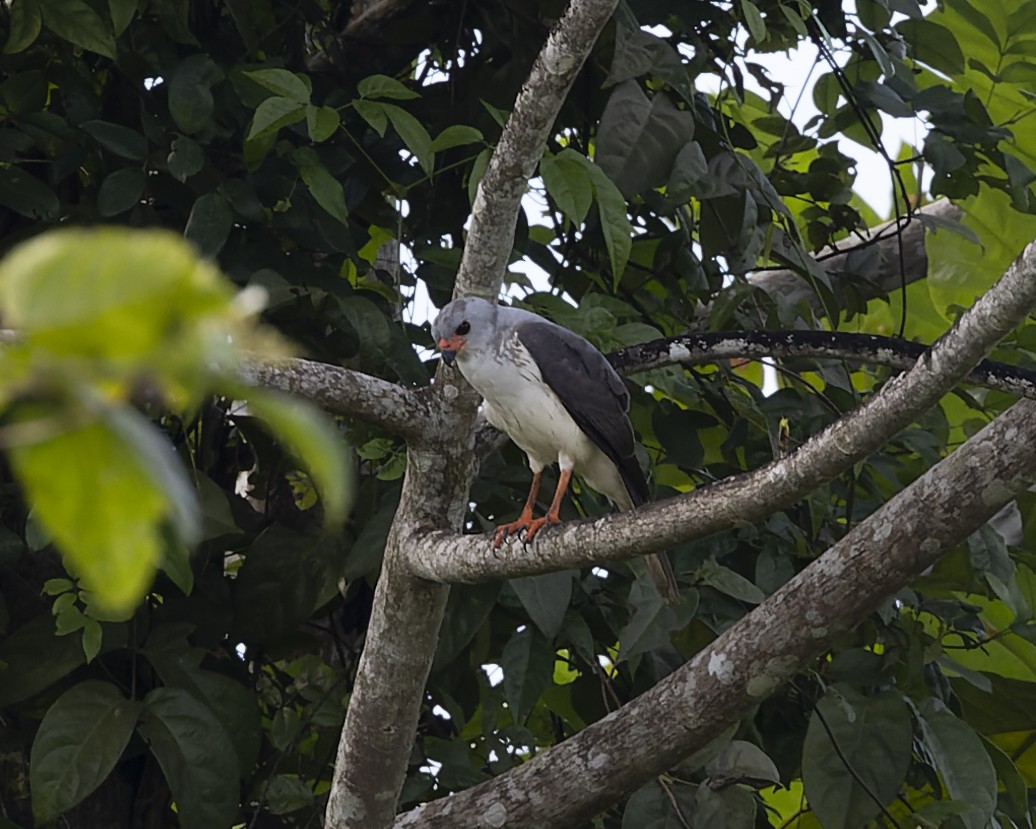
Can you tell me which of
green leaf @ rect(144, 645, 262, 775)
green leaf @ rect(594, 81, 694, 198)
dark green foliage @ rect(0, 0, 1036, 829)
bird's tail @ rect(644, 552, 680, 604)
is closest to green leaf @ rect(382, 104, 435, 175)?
dark green foliage @ rect(0, 0, 1036, 829)

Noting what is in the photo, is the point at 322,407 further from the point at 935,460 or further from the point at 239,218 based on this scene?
the point at 935,460

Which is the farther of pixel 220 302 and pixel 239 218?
pixel 239 218

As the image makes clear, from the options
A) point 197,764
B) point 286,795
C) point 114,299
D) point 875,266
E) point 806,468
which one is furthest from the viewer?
point 875,266

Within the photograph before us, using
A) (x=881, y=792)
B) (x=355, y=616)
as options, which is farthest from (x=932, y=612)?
(x=355, y=616)

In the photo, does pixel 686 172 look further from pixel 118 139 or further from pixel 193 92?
pixel 118 139

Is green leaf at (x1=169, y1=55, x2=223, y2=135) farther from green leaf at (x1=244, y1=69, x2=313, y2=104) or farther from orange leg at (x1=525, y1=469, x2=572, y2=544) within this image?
orange leg at (x1=525, y1=469, x2=572, y2=544)

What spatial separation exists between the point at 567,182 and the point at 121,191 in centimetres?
92

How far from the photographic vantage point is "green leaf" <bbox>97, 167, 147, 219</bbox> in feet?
8.94

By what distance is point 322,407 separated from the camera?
90.7 inches

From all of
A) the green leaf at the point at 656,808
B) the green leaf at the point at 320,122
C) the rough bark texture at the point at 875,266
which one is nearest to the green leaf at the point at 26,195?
the green leaf at the point at 320,122

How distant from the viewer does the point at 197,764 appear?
2.71 meters

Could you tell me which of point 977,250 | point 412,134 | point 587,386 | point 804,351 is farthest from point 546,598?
point 977,250

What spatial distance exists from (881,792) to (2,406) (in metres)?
2.56

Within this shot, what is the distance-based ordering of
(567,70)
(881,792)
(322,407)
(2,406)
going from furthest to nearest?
(881,792)
(322,407)
(567,70)
(2,406)
